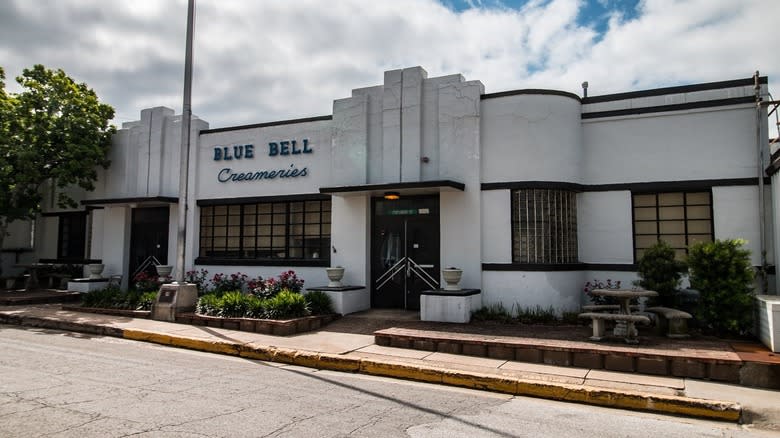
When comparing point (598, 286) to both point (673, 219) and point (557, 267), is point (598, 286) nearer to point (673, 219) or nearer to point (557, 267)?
point (557, 267)

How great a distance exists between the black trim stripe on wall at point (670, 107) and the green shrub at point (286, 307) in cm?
775

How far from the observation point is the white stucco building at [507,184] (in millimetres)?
11695

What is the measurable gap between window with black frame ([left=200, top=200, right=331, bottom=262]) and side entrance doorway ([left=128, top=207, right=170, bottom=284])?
145 centimetres

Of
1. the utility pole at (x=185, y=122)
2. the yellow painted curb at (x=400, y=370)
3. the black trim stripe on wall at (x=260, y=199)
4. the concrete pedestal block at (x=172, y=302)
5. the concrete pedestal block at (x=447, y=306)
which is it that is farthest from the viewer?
the black trim stripe on wall at (x=260, y=199)

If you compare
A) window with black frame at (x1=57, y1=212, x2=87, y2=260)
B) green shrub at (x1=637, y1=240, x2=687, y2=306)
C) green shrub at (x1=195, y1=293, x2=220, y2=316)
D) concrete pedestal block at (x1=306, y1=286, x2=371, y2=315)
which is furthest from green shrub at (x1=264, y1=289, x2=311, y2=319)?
window with black frame at (x1=57, y1=212, x2=87, y2=260)

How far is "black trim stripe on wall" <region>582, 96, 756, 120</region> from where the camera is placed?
11.5 m

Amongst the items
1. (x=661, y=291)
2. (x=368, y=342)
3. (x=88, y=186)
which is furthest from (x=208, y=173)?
(x=661, y=291)

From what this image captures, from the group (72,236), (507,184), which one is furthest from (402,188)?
(72,236)

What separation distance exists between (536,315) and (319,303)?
477 cm

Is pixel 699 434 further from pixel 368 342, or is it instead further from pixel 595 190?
pixel 595 190

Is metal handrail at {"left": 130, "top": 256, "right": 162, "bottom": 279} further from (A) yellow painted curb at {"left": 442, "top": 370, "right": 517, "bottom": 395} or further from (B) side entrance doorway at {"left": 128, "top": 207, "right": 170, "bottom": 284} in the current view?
(A) yellow painted curb at {"left": 442, "top": 370, "right": 517, "bottom": 395}

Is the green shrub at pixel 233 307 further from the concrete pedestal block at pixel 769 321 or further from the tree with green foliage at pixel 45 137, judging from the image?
the concrete pedestal block at pixel 769 321

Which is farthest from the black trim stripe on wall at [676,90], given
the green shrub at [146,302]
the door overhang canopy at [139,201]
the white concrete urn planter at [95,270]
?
the white concrete urn planter at [95,270]

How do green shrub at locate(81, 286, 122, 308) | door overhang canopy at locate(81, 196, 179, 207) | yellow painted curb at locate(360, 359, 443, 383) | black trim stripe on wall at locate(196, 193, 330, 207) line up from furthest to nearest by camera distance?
door overhang canopy at locate(81, 196, 179, 207), black trim stripe on wall at locate(196, 193, 330, 207), green shrub at locate(81, 286, 122, 308), yellow painted curb at locate(360, 359, 443, 383)
